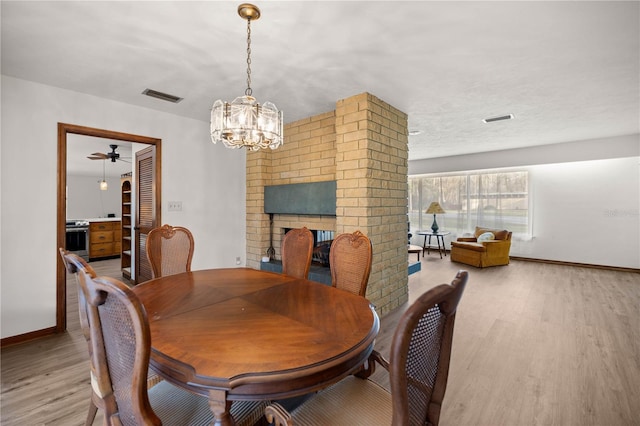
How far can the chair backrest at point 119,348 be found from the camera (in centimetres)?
78

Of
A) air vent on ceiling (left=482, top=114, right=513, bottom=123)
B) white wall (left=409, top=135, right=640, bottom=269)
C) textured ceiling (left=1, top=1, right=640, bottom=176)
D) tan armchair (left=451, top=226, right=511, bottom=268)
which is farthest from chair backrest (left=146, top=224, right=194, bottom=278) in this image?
white wall (left=409, top=135, right=640, bottom=269)

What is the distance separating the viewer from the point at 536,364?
228 cm

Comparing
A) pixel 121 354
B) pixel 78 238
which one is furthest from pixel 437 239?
pixel 78 238

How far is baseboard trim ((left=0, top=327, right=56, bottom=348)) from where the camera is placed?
8.33 ft

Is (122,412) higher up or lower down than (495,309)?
higher up

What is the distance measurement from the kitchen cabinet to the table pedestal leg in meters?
6.86

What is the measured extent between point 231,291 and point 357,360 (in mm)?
990

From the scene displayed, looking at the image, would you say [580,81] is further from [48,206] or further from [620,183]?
[48,206]

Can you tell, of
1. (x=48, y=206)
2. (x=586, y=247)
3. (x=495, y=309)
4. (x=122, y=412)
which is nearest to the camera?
(x=122, y=412)

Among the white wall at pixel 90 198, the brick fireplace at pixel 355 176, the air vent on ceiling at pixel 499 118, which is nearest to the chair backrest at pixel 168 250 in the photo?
the brick fireplace at pixel 355 176

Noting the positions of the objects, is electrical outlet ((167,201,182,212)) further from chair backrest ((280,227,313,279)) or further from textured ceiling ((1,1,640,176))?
chair backrest ((280,227,313,279))

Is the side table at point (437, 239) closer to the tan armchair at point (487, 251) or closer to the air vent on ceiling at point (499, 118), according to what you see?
the tan armchair at point (487, 251)

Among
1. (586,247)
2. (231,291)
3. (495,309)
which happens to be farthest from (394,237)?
(586,247)

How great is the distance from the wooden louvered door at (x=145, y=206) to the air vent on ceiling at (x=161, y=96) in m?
0.75
